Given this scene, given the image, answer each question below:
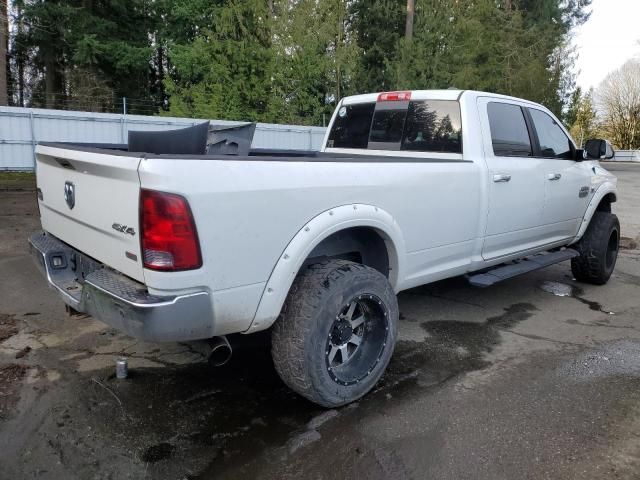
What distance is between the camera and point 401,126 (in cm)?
467

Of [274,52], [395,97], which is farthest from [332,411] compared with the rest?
[274,52]

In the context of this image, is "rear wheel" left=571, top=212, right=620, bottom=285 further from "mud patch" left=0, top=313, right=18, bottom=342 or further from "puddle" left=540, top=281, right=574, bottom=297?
"mud patch" left=0, top=313, right=18, bottom=342

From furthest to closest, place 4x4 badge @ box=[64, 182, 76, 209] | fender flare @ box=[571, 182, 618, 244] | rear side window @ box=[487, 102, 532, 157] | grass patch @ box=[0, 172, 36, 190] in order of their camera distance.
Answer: grass patch @ box=[0, 172, 36, 190] → fender flare @ box=[571, 182, 618, 244] → rear side window @ box=[487, 102, 532, 157] → 4x4 badge @ box=[64, 182, 76, 209]

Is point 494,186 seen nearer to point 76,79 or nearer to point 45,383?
point 45,383

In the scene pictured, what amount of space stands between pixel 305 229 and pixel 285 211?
0.18 meters

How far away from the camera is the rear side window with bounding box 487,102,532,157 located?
4.46 meters

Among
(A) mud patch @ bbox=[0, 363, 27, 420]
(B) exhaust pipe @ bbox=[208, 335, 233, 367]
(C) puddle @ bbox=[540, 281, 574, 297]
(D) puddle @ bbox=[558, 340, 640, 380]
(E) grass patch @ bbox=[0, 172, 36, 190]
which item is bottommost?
(E) grass patch @ bbox=[0, 172, 36, 190]

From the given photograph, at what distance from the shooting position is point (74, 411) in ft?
10.1

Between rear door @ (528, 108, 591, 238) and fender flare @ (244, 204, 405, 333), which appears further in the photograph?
rear door @ (528, 108, 591, 238)

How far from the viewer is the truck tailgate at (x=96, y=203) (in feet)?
8.27

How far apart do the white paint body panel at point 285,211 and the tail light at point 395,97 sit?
8.6 inches

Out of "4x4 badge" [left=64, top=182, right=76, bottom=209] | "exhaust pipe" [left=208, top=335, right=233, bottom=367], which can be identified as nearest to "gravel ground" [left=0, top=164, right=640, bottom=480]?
"exhaust pipe" [left=208, top=335, right=233, bottom=367]

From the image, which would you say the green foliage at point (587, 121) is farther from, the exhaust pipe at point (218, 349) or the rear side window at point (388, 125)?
the exhaust pipe at point (218, 349)

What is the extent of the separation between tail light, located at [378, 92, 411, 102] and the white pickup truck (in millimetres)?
12
